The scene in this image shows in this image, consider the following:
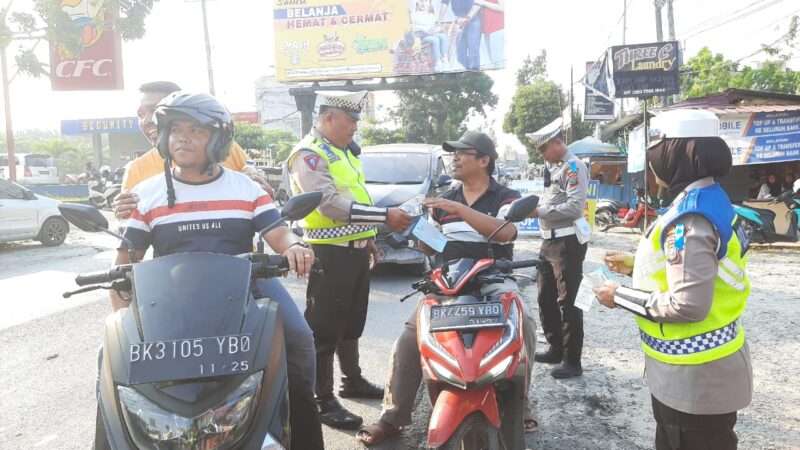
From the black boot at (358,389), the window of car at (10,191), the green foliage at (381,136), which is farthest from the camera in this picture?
the green foliage at (381,136)

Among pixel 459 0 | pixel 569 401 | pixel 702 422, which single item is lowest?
pixel 569 401

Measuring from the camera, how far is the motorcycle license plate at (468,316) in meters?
2.34

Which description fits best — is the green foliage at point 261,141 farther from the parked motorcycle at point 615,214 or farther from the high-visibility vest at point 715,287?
the high-visibility vest at point 715,287

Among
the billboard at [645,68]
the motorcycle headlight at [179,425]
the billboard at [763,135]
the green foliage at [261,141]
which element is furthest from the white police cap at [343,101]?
the green foliage at [261,141]

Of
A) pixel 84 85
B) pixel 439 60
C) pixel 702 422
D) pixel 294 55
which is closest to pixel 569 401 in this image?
pixel 702 422

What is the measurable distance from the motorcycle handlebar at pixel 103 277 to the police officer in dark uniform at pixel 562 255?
283 cm

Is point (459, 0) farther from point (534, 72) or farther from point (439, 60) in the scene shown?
point (534, 72)

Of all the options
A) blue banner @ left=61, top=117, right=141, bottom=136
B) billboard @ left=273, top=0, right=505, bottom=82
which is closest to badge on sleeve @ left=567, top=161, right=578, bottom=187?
billboard @ left=273, top=0, right=505, bottom=82

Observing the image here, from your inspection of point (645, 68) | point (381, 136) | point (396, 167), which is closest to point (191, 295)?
point (396, 167)

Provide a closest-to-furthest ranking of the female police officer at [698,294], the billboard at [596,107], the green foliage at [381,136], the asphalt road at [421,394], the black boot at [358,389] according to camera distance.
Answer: the female police officer at [698,294]
the asphalt road at [421,394]
the black boot at [358,389]
the billboard at [596,107]
the green foliage at [381,136]

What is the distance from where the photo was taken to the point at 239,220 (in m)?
2.41

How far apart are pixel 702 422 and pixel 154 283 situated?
189 centimetres

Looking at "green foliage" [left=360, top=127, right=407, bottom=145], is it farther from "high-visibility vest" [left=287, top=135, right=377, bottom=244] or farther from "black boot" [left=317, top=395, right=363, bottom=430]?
"black boot" [left=317, top=395, right=363, bottom=430]

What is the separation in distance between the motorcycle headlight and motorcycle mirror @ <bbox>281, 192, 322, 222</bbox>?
31.1 inches
